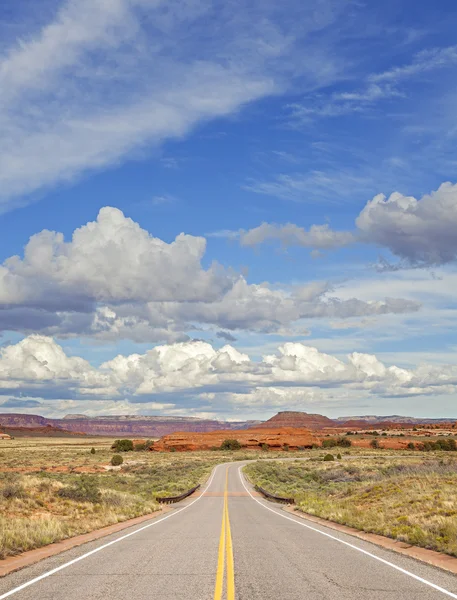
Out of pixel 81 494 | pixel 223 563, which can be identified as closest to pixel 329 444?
pixel 81 494

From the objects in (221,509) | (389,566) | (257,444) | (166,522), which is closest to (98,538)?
(166,522)

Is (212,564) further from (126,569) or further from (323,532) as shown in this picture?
(323,532)

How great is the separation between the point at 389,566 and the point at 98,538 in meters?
9.63

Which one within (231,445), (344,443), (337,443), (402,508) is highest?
(402,508)

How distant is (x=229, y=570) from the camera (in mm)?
12422

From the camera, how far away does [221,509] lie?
31297mm

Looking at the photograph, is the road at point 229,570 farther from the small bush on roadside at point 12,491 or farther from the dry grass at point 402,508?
the small bush on roadside at point 12,491

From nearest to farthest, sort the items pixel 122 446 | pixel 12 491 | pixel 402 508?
pixel 402 508 < pixel 12 491 < pixel 122 446

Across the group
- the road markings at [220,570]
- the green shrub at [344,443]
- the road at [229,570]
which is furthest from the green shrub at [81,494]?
the green shrub at [344,443]

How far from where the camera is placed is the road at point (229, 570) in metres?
10.2

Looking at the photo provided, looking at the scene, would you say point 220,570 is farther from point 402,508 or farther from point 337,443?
point 337,443

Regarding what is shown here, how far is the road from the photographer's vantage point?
33.5 ft

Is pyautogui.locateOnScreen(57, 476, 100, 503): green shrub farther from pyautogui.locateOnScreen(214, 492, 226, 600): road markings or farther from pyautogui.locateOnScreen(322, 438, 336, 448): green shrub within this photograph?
pyautogui.locateOnScreen(322, 438, 336, 448): green shrub

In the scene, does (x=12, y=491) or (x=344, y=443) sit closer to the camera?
(x=12, y=491)
